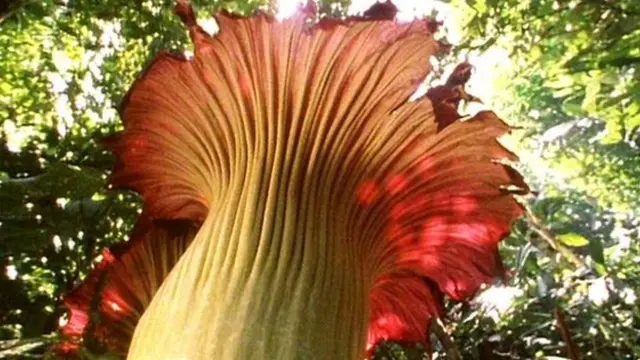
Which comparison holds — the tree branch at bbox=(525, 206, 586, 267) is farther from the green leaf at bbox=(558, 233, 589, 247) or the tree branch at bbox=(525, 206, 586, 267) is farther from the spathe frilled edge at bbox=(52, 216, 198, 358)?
the spathe frilled edge at bbox=(52, 216, 198, 358)

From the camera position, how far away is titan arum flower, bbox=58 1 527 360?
4.10 ft

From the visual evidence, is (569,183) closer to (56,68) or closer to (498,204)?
(56,68)

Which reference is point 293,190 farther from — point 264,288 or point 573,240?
point 573,240

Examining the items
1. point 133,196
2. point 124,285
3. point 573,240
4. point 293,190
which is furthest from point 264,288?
point 573,240

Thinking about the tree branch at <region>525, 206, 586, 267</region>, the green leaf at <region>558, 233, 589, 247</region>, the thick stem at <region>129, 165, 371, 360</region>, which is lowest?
the thick stem at <region>129, 165, 371, 360</region>

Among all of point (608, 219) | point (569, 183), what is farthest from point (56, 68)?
point (569, 183)

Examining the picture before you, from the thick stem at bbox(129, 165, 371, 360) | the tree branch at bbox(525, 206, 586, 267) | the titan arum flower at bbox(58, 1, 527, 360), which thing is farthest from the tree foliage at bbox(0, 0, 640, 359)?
the thick stem at bbox(129, 165, 371, 360)

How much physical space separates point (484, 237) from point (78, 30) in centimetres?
215

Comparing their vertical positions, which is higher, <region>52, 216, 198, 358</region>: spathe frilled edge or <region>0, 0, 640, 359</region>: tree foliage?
<region>0, 0, 640, 359</region>: tree foliage

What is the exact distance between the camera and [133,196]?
2.27 m

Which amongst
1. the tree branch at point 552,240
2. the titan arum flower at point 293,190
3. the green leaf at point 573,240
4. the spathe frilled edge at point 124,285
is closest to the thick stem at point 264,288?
the titan arum flower at point 293,190

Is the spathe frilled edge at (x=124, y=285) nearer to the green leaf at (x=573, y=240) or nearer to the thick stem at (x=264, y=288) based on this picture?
the thick stem at (x=264, y=288)

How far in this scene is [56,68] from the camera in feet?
10.4

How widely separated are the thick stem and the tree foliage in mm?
293
